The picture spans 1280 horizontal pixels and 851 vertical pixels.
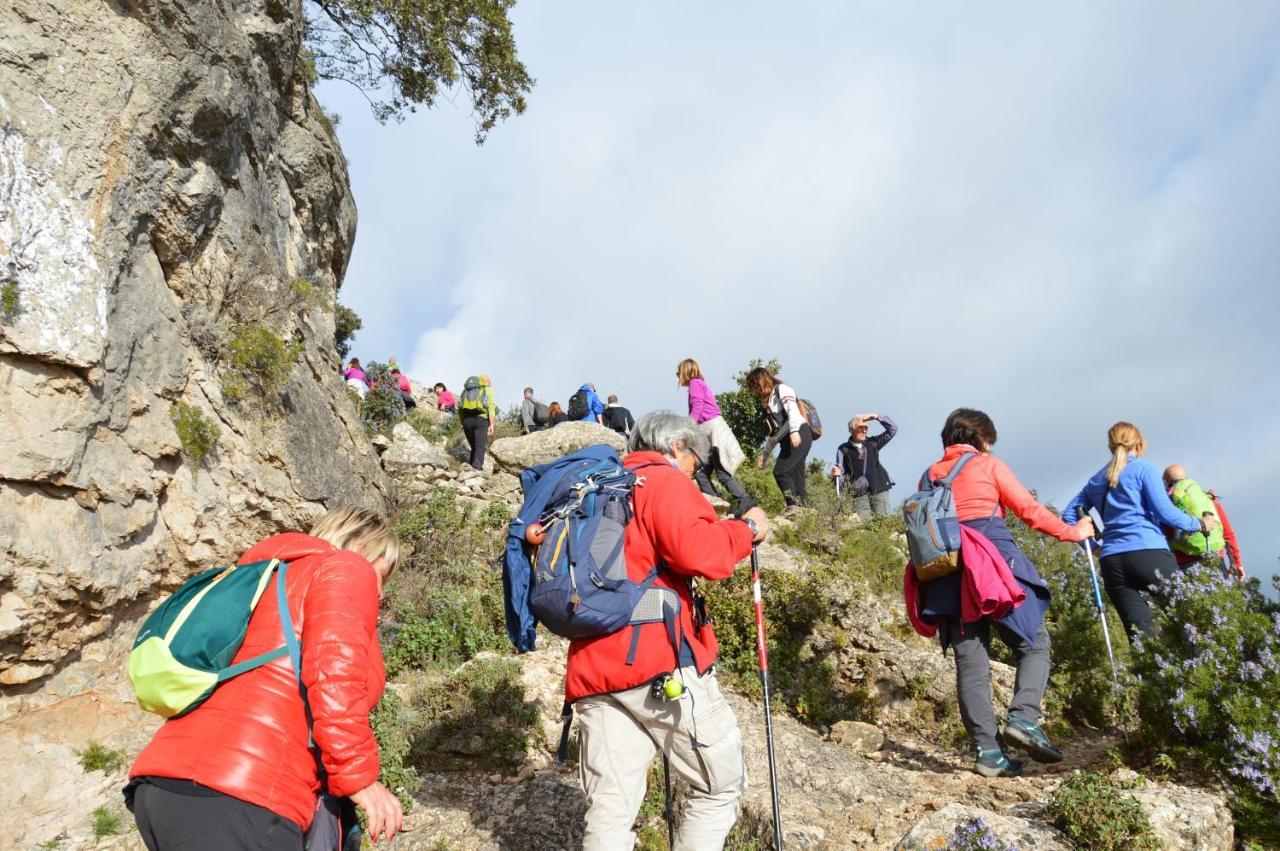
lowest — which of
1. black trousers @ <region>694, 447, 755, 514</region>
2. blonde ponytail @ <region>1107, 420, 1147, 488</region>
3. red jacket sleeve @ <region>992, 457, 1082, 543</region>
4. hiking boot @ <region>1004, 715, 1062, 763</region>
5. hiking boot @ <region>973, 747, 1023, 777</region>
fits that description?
hiking boot @ <region>973, 747, 1023, 777</region>

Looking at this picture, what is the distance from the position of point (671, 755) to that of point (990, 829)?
1422 mm

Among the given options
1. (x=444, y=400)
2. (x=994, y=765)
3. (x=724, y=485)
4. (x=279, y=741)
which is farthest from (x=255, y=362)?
(x=444, y=400)

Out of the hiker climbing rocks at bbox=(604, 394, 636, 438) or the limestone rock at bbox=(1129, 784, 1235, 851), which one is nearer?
the limestone rock at bbox=(1129, 784, 1235, 851)

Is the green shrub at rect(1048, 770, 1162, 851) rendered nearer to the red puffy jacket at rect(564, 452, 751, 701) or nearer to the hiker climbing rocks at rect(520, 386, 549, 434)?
the red puffy jacket at rect(564, 452, 751, 701)

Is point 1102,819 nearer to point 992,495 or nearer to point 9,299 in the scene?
point 992,495

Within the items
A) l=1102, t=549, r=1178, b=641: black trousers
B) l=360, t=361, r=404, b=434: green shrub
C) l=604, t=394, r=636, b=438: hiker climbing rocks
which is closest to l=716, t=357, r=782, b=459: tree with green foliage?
l=604, t=394, r=636, b=438: hiker climbing rocks

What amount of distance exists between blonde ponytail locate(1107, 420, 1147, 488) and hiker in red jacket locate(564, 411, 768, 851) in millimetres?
3822

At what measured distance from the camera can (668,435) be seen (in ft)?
11.9

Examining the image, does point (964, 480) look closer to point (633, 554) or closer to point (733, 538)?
point (733, 538)

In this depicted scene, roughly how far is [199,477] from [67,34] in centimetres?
331

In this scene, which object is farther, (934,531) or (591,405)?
(591,405)

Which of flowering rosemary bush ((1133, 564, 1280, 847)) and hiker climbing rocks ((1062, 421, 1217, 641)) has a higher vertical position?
hiker climbing rocks ((1062, 421, 1217, 641))

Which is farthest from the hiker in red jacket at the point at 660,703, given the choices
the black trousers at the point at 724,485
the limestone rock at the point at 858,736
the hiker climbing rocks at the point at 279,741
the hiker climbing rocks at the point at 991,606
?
the black trousers at the point at 724,485

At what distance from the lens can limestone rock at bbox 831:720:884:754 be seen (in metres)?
5.61
